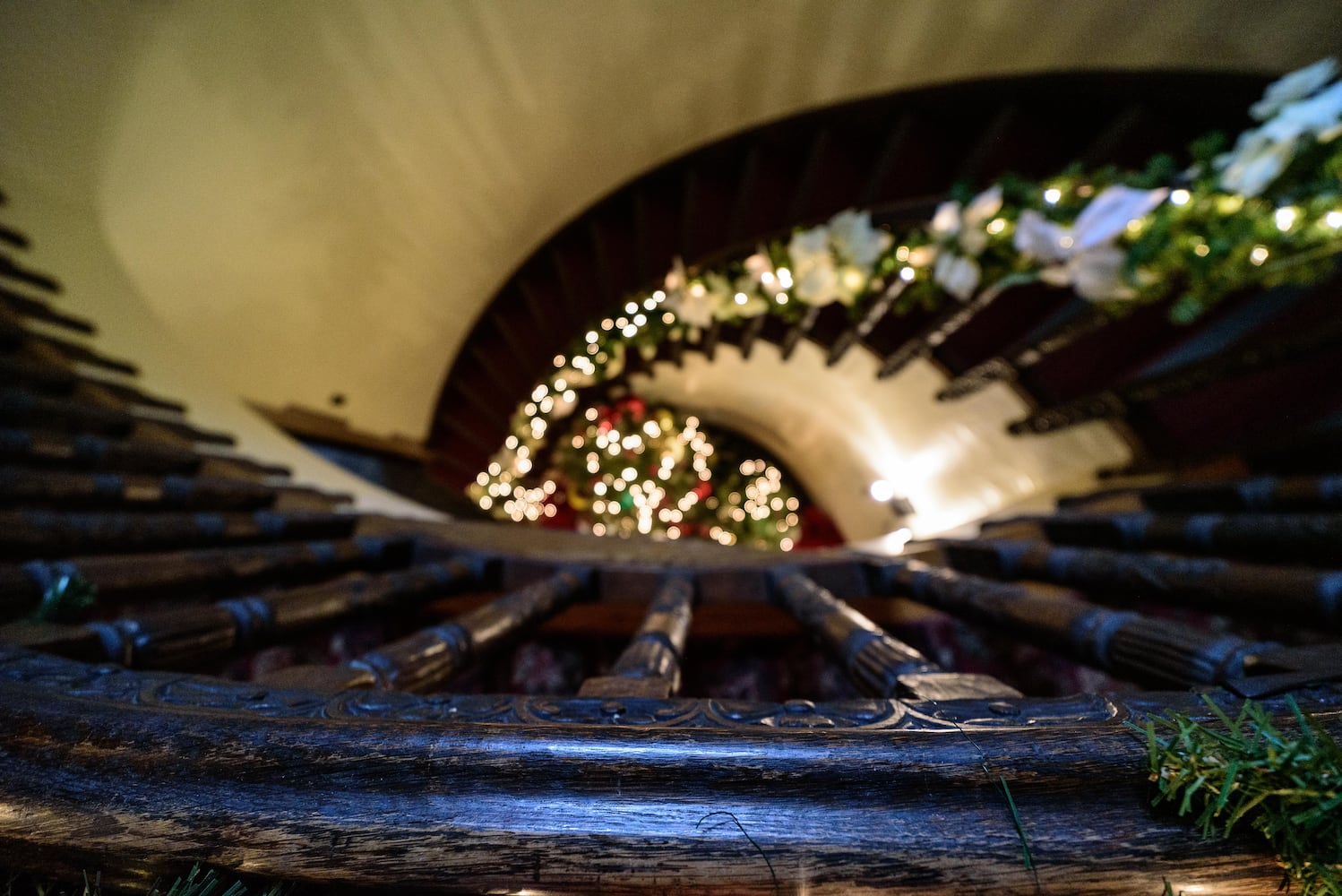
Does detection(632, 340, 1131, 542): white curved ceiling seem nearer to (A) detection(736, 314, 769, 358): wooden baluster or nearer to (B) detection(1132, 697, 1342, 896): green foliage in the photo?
(A) detection(736, 314, 769, 358): wooden baluster

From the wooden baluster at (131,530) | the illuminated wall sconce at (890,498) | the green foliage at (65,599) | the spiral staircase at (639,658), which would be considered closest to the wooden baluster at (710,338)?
the spiral staircase at (639,658)

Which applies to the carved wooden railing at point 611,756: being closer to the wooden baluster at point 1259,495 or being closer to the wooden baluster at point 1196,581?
the wooden baluster at point 1196,581

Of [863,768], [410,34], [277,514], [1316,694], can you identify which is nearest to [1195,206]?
[1316,694]

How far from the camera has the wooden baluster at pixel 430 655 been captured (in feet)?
2.43

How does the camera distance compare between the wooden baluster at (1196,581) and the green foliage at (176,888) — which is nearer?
the green foliage at (176,888)

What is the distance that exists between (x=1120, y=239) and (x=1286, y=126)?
496mm

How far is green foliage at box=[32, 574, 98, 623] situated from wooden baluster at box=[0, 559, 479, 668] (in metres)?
0.06

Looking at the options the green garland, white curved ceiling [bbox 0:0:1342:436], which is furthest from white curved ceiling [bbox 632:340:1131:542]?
white curved ceiling [bbox 0:0:1342:436]

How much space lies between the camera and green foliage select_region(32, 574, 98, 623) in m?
0.84

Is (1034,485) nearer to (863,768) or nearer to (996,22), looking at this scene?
(996,22)

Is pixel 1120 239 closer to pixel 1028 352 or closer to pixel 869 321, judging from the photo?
pixel 1028 352

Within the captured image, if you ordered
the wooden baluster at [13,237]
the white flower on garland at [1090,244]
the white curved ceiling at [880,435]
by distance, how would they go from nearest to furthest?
the white flower on garland at [1090,244], the wooden baluster at [13,237], the white curved ceiling at [880,435]

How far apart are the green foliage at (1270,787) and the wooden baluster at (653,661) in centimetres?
47

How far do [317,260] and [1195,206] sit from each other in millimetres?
3802
